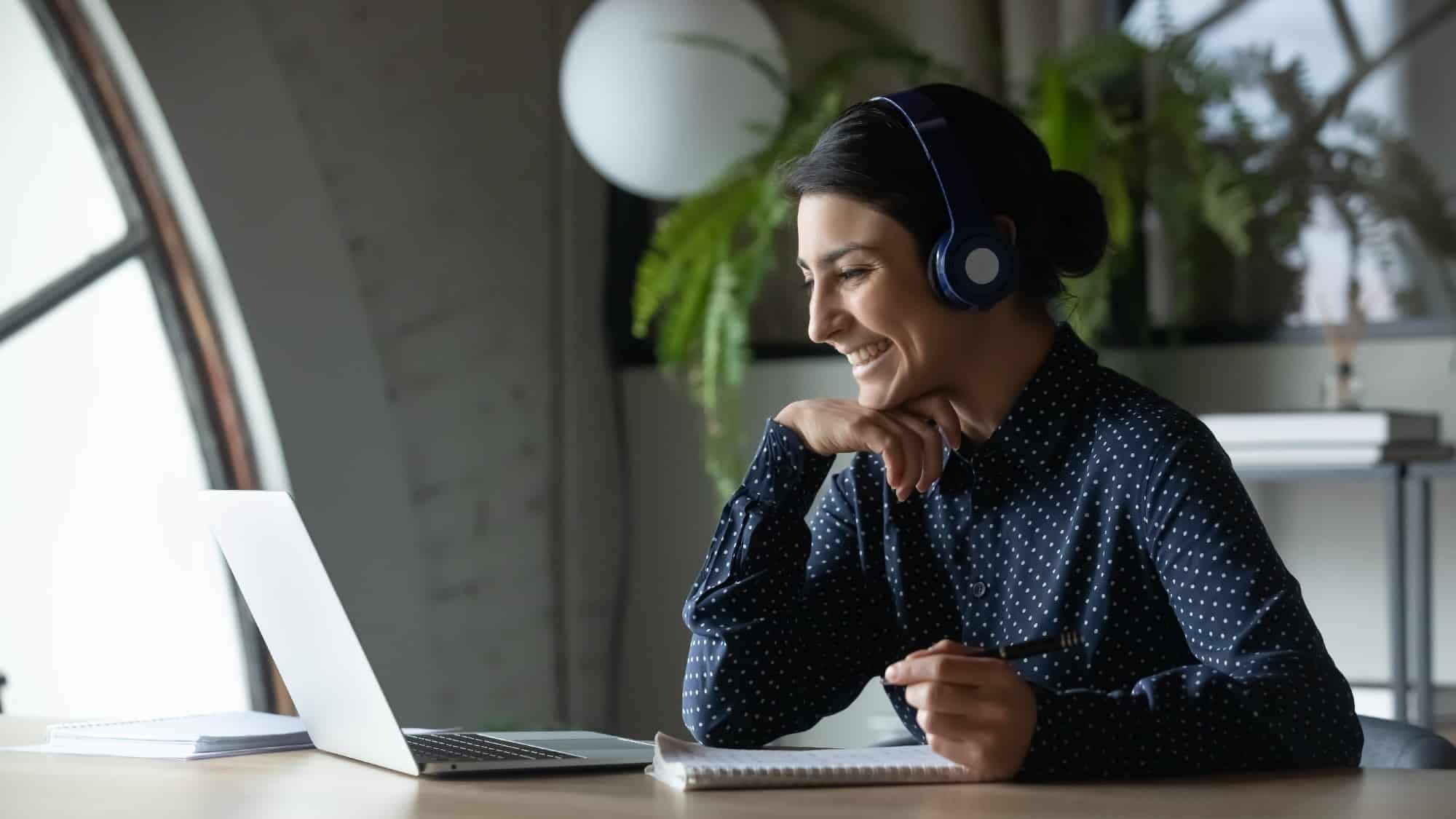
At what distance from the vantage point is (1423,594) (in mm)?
2500

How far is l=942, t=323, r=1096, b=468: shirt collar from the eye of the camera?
4.62 feet

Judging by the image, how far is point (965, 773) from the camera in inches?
40.9

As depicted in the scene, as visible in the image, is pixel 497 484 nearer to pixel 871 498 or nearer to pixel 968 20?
pixel 968 20

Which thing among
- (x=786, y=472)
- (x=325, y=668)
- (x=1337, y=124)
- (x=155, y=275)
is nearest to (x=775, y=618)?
(x=786, y=472)

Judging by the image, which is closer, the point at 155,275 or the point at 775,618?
the point at 775,618

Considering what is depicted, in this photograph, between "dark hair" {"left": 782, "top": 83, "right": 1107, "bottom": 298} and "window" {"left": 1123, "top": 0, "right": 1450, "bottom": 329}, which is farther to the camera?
"window" {"left": 1123, "top": 0, "right": 1450, "bottom": 329}

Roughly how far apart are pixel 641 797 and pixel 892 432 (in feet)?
1.59

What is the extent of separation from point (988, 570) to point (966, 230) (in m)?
0.32

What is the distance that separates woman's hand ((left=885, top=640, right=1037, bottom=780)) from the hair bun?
21.7 inches

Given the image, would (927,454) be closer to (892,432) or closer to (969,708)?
(892,432)

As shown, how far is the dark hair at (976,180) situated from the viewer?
1.38 metres

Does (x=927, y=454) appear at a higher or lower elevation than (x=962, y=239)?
lower

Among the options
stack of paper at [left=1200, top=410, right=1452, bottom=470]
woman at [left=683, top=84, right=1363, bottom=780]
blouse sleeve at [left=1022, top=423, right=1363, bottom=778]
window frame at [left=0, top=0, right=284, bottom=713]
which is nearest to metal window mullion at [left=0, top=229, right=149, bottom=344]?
window frame at [left=0, top=0, right=284, bottom=713]

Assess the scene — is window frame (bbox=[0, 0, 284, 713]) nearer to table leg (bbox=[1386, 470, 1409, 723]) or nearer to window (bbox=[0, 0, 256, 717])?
window (bbox=[0, 0, 256, 717])
